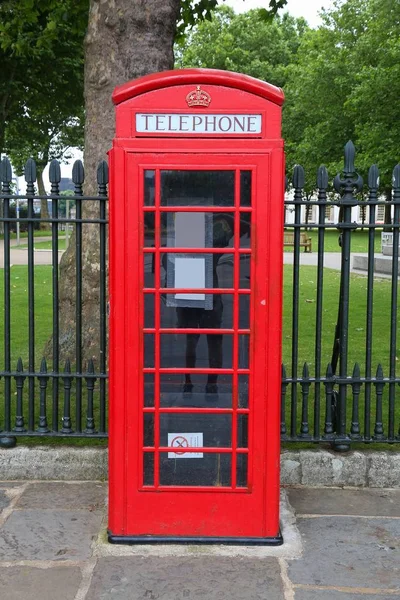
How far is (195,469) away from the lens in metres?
3.73

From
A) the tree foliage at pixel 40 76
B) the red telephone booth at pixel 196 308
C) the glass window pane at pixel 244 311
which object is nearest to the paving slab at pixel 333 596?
the red telephone booth at pixel 196 308

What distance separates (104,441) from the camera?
484cm

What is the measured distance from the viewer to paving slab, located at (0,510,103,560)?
357cm

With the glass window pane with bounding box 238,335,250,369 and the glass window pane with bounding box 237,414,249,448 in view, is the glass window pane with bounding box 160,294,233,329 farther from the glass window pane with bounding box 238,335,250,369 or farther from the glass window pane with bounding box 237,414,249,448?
the glass window pane with bounding box 237,414,249,448

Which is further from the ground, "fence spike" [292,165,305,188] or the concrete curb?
"fence spike" [292,165,305,188]

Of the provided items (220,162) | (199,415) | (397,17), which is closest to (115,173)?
(220,162)

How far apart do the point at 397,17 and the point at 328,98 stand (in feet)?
41.0

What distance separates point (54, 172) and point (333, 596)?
2.82 m

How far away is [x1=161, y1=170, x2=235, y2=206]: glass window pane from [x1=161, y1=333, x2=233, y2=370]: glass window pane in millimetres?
670

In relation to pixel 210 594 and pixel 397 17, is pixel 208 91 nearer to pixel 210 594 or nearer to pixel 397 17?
pixel 210 594

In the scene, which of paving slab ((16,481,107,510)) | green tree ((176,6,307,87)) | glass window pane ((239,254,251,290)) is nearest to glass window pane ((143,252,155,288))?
glass window pane ((239,254,251,290))

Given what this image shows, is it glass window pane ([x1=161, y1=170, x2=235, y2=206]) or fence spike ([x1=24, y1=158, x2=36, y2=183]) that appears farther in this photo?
fence spike ([x1=24, y1=158, x2=36, y2=183])

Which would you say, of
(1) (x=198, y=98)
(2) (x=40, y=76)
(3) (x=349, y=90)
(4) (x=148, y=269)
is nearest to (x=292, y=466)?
(4) (x=148, y=269)

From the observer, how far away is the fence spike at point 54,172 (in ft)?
14.1
